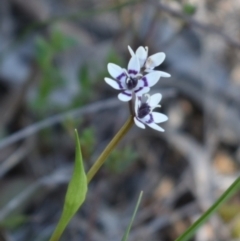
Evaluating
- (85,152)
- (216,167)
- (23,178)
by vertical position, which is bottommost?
(216,167)

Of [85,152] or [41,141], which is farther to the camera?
[41,141]

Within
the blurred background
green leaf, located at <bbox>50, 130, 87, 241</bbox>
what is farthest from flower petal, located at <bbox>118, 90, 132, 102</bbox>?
the blurred background

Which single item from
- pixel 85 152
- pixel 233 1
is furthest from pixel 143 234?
pixel 233 1

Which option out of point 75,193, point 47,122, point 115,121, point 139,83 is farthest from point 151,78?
point 115,121

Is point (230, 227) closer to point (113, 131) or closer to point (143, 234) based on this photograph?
point (143, 234)

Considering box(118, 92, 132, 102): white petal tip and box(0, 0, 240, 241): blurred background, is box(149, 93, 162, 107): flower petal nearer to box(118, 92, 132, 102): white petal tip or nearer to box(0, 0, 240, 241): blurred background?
box(118, 92, 132, 102): white petal tip

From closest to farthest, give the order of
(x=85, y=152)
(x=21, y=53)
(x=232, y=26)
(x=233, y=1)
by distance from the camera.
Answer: (x=85, y=152) < (x=21, y=53) < (x=232, y=26) < (x=233, y=1)

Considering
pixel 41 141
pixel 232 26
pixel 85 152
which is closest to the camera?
pixel 85 152
